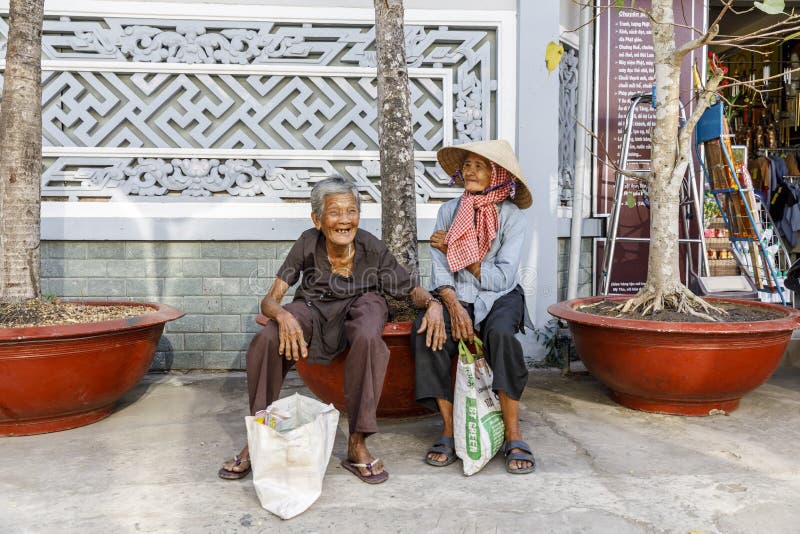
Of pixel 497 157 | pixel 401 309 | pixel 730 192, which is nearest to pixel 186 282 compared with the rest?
pixel 401 309

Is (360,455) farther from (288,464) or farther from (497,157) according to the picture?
(497,157)

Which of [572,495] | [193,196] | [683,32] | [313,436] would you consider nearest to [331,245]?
[313,436]

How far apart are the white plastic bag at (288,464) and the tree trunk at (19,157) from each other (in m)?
1.88

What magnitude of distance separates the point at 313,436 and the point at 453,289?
1.12m

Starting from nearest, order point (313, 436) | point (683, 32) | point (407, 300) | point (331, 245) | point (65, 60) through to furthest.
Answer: point (313, 436) < point (331, 245) < point (407, 300) < point (65, 60) < point (683, 32)

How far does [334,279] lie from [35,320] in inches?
63.9

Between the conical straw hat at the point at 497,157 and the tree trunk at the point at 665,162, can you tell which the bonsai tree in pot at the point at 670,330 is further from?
the conical straw hat at the point at 497,157

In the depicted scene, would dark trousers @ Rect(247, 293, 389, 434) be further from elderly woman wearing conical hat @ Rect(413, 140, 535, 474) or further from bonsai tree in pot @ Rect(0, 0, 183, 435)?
bonsai tree in pot @ Rect(0, 0, 183, 435)

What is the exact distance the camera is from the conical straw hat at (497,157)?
3368mm

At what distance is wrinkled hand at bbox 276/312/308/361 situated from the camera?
2977mm

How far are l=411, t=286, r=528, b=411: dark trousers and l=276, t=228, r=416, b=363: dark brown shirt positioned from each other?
0.89 feet

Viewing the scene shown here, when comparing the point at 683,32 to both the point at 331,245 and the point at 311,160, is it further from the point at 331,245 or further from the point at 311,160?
the point at 331,245

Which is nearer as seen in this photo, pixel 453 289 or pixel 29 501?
pixel 29 501

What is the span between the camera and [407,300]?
3.80 meters
